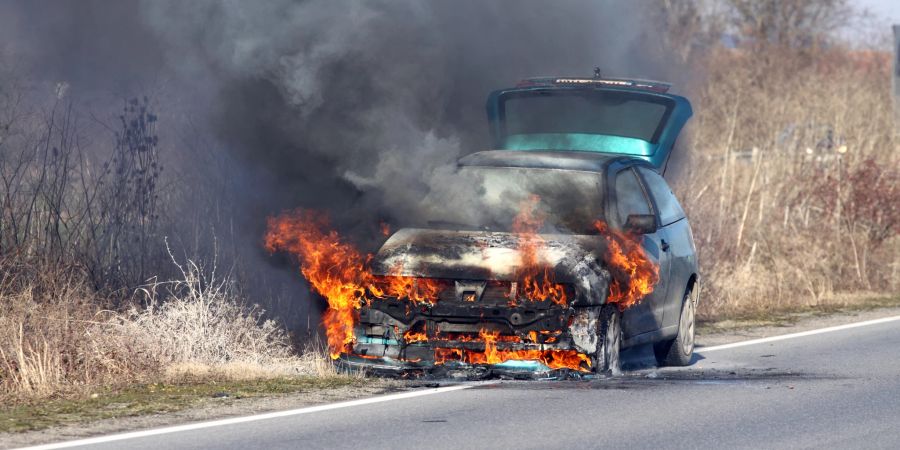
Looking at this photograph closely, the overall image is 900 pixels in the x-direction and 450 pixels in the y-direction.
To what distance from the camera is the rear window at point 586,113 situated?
12.7 metres

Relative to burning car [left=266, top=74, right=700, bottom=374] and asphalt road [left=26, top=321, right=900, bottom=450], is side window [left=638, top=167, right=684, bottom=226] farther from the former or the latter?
asphalt road [left=26, top=321, right=900, bottom=450]

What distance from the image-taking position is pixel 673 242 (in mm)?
11922

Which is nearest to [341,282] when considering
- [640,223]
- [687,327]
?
[640,223]

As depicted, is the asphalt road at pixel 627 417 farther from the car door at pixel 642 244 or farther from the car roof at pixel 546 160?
the car roof at pixel 546 160

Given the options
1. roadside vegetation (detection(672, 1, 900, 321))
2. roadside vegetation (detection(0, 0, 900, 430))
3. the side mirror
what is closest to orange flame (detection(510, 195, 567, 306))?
the side mirror

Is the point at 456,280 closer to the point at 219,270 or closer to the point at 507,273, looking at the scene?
the point at 507,273

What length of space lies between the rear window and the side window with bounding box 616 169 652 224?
3.27 feet

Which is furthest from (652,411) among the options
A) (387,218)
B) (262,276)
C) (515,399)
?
(262,276)

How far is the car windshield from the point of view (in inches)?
431

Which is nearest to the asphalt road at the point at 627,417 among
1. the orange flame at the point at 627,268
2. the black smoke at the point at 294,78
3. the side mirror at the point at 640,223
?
the orange flame at the point at 627,268

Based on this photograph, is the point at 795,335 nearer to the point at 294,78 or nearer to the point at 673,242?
the point at 673,242

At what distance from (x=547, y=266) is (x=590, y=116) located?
3692mm

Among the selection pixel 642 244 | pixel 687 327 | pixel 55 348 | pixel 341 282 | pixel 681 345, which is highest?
pixel 642 244

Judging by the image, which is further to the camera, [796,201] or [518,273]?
[796,201]
